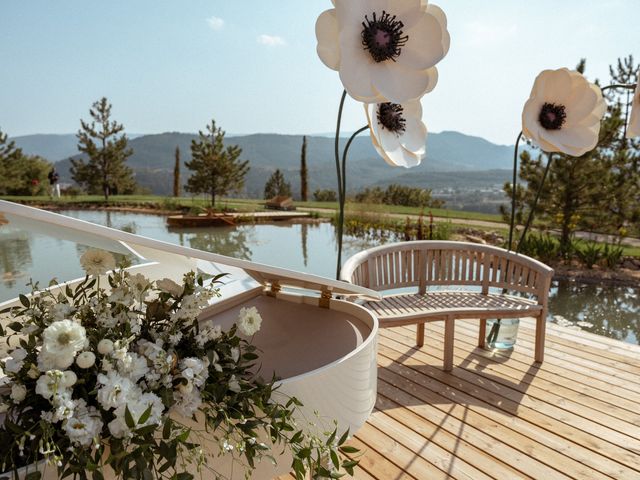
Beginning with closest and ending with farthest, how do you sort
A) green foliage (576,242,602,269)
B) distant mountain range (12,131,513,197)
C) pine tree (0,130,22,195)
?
green foliage (576,242,602,269)
pine tree (0,130,22,195)
distant mountain range (12,131,513,197)

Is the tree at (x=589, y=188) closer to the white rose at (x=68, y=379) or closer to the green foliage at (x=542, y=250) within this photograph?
the green foliage at (x=542, y=250)

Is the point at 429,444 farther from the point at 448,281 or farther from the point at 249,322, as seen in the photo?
the point at 448,281

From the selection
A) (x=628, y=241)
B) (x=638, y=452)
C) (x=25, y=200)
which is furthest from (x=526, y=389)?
(x=25, y=200)

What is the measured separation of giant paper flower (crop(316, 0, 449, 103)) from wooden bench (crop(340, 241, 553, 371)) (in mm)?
1108

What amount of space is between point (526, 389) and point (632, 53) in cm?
667

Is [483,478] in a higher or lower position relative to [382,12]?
lower

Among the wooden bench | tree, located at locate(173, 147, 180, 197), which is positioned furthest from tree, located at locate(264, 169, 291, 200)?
the wooden bench

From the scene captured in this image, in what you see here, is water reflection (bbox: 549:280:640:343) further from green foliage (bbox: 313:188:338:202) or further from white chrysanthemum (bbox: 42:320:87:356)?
green foliage (bbox: 313:188:338:202)

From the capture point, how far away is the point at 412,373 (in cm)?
255

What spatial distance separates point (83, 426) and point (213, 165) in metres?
14.9

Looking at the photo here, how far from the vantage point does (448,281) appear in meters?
3.11

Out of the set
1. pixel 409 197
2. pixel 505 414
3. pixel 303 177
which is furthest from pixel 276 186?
pixel 505 414

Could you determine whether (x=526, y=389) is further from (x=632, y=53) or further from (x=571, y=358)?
(x=632, y=53)

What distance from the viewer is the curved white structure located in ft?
2.95
